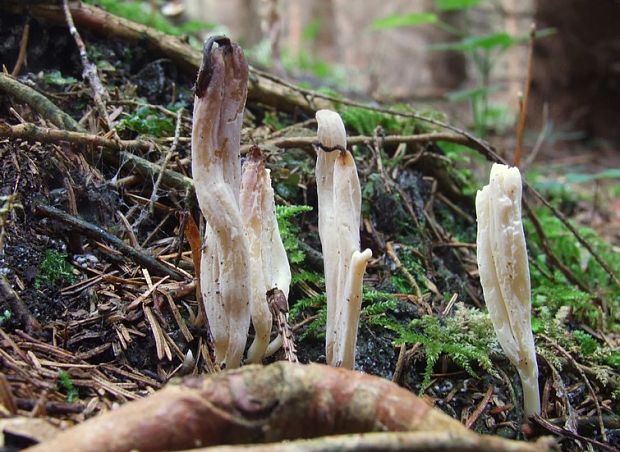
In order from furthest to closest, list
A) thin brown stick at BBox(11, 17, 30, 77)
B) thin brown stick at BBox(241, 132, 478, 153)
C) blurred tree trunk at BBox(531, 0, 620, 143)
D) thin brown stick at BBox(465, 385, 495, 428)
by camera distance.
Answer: blurred tree trunk at BBox(531, 0, 620, 143) < thin brown stick at BBox(241, 132, 478, 153) < thin brown stick at BBox(11, 17, 30, 77) < thin brown stick at BBox(465, 385, 495, 428)

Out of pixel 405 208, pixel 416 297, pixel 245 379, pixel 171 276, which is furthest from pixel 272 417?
pixel 405 208

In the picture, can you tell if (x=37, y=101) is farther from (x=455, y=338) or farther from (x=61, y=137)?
(x=455, y=338)

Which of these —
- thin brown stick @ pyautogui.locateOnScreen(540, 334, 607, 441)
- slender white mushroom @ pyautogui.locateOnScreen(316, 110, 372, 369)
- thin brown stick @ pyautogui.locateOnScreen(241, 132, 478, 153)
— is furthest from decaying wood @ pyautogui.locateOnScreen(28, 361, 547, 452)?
thin brown stick @ pyautogui.locateOnScreen(241, 132, 478, 153)

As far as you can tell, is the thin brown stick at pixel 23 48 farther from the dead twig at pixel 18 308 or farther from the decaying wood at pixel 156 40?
the dead twig at pixel 18 308

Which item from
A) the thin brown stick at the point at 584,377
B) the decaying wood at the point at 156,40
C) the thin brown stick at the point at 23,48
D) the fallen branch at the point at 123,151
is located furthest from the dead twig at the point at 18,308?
the thin brown stick at the point at 584,377

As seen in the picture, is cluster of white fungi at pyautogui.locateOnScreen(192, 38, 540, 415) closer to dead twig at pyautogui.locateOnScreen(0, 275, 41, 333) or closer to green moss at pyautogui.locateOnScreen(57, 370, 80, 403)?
green moss at pyautogui.locateOnScreen(57, 370, 80, 403)

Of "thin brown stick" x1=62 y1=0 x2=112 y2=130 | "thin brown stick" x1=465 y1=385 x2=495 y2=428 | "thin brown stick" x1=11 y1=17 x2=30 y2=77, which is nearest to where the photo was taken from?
"thin brown stick" x1=465 y1=385 x2=495 y2=428
